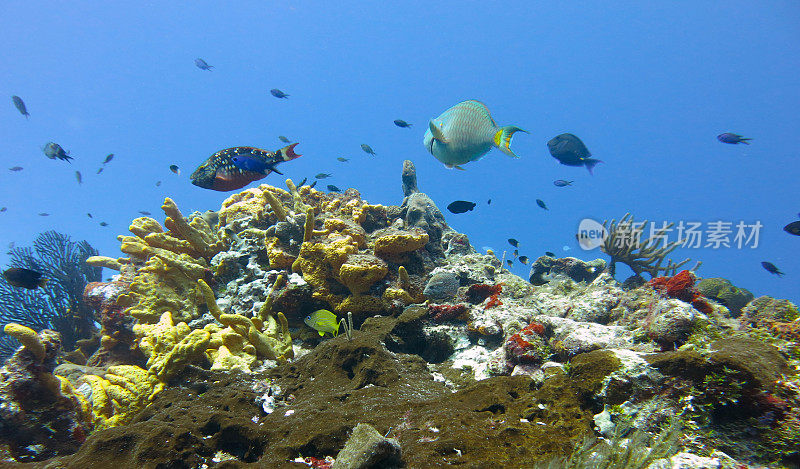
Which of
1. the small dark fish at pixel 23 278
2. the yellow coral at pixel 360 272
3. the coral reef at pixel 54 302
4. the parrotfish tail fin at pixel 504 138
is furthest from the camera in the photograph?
the coral reef at pixel 54 302

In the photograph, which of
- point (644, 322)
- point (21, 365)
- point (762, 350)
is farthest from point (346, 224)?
point (762, 350)

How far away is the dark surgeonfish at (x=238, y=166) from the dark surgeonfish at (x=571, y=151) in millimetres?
6423

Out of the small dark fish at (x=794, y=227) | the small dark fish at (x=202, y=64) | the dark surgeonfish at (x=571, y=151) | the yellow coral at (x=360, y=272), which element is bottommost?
the yellow coral at (x=360, y=272)

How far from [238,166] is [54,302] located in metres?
9.40

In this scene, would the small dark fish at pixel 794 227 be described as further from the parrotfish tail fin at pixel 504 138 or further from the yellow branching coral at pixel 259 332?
the yellow branching coral at pixel 259 332

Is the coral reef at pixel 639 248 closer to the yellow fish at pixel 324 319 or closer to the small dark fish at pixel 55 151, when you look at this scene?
the yellow fish at pixel 324 319

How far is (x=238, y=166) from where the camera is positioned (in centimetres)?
383

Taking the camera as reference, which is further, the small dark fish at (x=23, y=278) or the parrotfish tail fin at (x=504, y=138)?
the small dark fish at (x=23, y=278)

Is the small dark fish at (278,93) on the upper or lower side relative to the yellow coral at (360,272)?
upper

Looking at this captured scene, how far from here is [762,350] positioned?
8.83ft

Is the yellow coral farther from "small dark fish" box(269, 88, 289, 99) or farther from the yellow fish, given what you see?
"small dark fish" box(269, 88, 289, 99)

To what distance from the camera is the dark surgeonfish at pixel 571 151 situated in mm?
7500

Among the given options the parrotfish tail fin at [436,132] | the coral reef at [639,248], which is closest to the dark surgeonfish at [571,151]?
the coral reef at [639,248]

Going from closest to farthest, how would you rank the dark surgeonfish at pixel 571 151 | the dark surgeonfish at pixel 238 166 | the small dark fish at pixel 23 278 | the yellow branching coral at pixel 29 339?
the yellow branching coral at pixel 29 339 → the dark surgeonfish at pixel 238 166 → the small dark fish at pixel 23 278 → the dark surgeonfish at pixel 571 151
